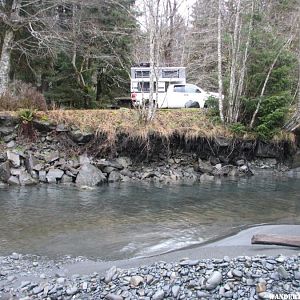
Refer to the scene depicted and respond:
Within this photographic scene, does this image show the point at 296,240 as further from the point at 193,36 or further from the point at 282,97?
the point at 193,36

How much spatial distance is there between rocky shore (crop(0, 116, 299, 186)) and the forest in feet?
3.80

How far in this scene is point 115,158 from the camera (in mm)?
16594

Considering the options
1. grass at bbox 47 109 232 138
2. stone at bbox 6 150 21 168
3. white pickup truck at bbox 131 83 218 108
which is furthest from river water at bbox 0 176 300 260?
white pickup truck at bbox 131 83 218 108

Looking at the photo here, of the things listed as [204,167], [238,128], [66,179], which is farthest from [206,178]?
[66,179]

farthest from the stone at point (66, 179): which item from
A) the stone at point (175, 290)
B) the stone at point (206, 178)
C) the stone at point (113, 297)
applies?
the stone at point (175, 290)

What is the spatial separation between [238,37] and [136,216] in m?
11.2

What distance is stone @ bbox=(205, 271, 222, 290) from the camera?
5.12m

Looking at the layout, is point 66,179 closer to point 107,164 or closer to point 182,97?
point 107,164

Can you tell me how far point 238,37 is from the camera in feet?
58.7

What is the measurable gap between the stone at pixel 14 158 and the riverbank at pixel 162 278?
8518 mm

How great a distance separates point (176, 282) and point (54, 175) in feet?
33.3

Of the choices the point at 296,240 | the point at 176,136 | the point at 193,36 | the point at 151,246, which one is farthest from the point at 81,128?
the point at 193,36

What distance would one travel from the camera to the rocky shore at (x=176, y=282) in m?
5.03

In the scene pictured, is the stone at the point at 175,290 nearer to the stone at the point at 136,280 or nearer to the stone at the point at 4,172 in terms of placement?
the stone at the point at 136,280
